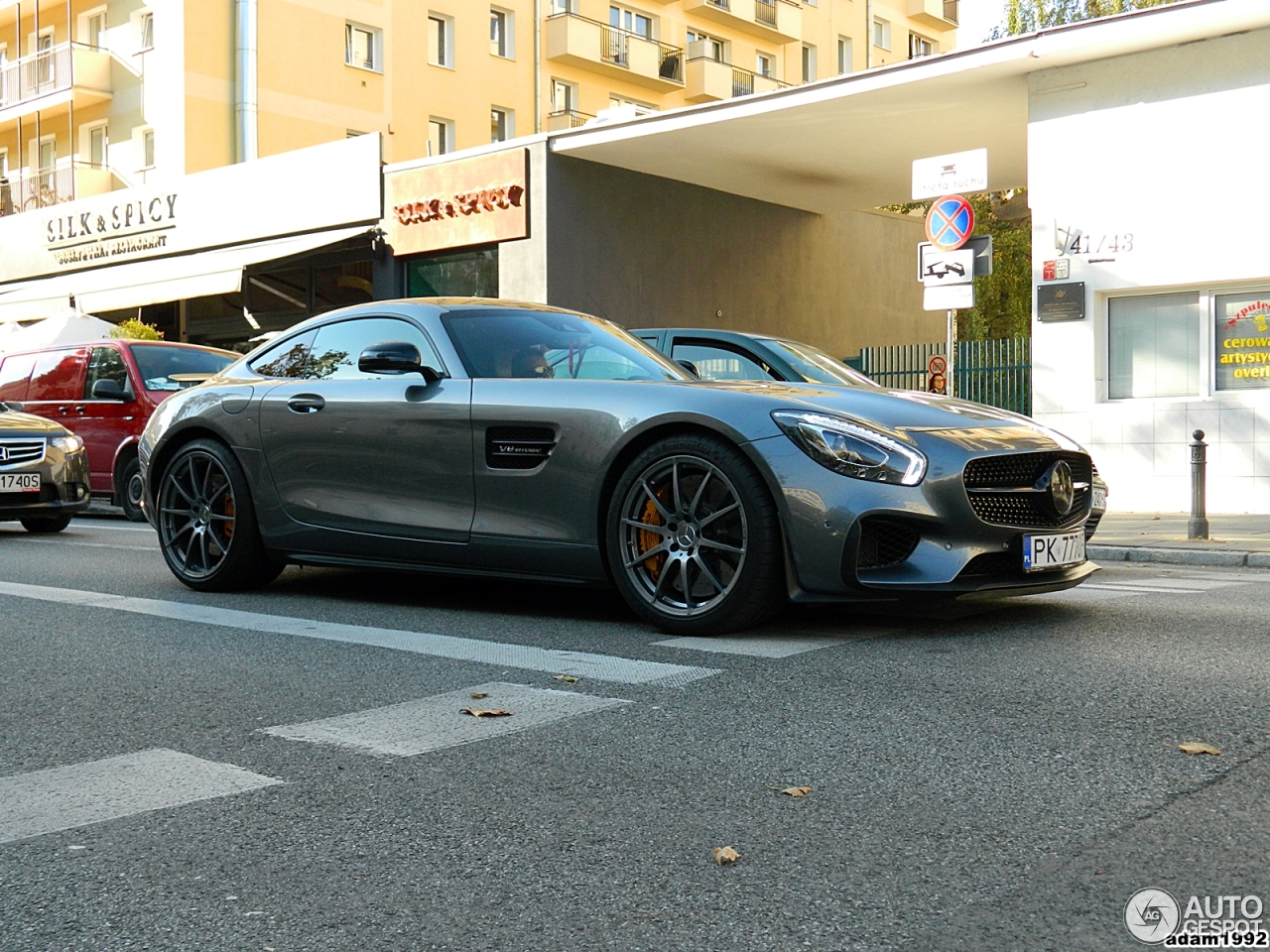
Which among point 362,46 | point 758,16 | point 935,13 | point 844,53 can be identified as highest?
point 935,13

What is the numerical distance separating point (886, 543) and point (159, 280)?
2107 cm

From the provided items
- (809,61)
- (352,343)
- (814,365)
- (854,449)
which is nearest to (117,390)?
(352,343)

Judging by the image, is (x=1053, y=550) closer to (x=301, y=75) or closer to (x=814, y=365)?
(x=814, y=365)

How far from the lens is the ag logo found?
235 cm

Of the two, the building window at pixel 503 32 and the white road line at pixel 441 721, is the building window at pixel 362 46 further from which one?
the white road line at pixel 441 721

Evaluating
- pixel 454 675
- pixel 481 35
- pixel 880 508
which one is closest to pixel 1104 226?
pixel 880 508

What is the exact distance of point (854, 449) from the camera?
16.8 ft

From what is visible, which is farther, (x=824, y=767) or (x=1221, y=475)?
(x=1221, y=475)

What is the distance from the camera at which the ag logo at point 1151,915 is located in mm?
2350

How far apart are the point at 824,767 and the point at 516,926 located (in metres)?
1.21

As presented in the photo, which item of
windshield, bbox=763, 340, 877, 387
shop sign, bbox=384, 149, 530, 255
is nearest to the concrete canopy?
shop sign, bbox=384, 149, 530, 255

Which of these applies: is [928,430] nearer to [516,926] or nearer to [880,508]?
[880,508]

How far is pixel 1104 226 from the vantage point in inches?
559

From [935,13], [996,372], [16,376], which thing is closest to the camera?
[16,376]
